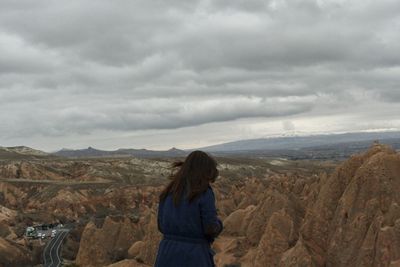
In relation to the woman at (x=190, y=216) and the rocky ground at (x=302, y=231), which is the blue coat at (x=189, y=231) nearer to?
the woman at (x=190, y=216)

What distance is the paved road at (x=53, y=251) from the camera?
50.6m

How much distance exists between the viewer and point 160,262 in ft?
18.7

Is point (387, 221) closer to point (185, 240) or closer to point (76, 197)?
point (185, 240)

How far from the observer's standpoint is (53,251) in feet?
188

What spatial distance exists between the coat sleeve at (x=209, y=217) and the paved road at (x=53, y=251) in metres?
46.3

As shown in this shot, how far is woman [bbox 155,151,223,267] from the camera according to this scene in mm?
5414

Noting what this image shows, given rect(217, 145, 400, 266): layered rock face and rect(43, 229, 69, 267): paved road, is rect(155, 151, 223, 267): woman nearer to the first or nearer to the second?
rect(217, 145, 400, 266): layered rock face

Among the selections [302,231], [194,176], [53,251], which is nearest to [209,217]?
[194,176]

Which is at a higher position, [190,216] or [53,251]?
[190,216]

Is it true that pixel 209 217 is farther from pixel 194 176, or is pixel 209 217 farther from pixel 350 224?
pixel 350 224

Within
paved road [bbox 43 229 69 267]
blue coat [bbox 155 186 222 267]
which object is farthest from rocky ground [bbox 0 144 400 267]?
blue coat [bbox 155 186 222 267]

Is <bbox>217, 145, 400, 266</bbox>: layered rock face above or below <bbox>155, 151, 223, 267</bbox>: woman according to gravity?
below

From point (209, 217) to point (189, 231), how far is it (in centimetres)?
30

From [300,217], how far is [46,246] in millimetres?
41452
